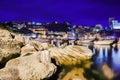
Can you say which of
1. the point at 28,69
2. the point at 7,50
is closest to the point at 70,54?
the point at 7,50

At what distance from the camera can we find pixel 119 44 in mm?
104500

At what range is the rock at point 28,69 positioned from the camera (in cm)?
1496

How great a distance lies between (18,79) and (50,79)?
254 cm

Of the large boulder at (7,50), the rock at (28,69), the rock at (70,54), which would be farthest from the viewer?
the rock at (70,54)

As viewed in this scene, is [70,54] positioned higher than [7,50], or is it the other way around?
[7,50]

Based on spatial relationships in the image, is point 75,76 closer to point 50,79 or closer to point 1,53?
point 50,79

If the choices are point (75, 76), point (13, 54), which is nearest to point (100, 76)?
point (75, 76)

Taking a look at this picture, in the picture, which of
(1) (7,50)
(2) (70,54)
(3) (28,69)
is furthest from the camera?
(2) (70,54)

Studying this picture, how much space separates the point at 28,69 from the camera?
1529 centimetres

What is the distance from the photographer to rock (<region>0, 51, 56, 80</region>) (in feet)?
49.1

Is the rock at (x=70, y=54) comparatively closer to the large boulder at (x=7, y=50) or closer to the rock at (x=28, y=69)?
the large boulder at (x=7, y=50)

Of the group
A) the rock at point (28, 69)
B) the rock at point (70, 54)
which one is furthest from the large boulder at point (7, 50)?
the rock at point (70, 54)

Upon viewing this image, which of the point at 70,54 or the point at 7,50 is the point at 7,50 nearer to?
the point at 7,50

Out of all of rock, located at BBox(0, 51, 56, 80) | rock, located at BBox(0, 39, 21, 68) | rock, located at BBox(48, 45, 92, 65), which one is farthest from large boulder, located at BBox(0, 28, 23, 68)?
rock, located at BBox(48, 45, 92, 65)
